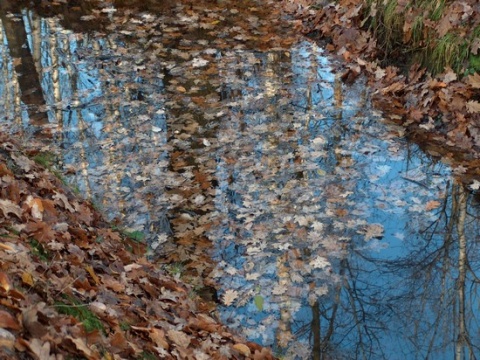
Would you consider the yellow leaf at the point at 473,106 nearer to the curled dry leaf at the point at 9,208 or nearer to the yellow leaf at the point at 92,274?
the yellow leaf at the point at 92,274

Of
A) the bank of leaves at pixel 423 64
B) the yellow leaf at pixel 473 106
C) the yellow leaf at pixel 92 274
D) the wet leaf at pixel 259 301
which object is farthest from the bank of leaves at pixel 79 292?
the yellow leaf at pixel 473 106

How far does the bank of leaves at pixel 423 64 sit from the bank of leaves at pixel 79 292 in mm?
4317

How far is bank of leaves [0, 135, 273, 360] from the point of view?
10.4 ft

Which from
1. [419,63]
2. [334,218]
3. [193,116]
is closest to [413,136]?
[419,63]

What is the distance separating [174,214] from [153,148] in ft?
5.31

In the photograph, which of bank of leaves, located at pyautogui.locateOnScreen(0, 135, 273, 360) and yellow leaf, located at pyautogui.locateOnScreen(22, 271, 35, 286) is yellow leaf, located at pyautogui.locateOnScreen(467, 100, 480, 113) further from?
yellow leaf, located at pyautogui.locateOnScreen(22, 271, 35, 286)

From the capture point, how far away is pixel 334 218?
21.8 ft

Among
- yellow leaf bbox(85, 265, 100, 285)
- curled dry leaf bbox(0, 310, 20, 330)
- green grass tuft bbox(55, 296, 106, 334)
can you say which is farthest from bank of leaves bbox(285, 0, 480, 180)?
curled dry leaf bbox(0, 310, 20, 330)

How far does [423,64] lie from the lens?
9.21m

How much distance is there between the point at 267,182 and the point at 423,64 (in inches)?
142

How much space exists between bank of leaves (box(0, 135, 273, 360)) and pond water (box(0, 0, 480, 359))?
2.12ft

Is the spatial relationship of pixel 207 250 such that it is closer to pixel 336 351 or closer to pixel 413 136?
pixel 336 351

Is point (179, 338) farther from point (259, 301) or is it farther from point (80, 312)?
point (259, 301)

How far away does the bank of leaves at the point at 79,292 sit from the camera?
318 cm
